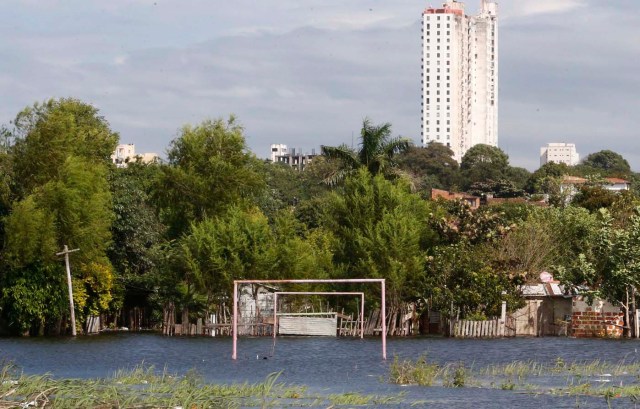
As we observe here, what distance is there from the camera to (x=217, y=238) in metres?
78.4

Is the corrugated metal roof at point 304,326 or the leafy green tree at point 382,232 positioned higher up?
the leafy green tree at point 382,232

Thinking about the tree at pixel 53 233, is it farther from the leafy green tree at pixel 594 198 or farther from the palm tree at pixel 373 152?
the leafy green tree at pixel 594 198

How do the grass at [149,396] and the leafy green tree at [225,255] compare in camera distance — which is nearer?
the grass at [149,396]

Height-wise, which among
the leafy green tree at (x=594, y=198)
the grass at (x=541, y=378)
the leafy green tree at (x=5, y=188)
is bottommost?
the grass at (x=541, y=378)

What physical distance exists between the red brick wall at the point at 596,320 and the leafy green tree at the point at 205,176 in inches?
912

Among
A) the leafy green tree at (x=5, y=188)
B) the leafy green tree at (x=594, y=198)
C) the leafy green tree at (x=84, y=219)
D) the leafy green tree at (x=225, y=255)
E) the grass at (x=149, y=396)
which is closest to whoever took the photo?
the grass at (x=149, y=396)

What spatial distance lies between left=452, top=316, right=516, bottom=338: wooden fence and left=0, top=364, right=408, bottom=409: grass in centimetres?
3785

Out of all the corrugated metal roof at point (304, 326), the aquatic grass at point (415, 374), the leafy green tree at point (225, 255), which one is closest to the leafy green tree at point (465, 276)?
the leafy green tree at point (225, 255)

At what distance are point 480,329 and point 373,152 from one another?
16.1 m

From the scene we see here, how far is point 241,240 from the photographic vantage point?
257 ft

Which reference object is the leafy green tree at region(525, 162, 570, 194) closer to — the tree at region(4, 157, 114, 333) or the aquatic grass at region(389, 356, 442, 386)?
the tree at region(4, 157, 114, 333)

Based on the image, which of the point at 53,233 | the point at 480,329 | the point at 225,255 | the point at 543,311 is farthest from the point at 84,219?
the point at 543,311

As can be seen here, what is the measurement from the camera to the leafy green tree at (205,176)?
83.9m

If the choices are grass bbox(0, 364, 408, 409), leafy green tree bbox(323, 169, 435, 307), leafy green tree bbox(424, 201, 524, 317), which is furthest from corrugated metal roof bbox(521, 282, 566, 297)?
grass bbox(0, 364, 408, 409)
